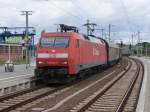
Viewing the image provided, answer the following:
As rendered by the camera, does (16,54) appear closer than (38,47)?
No

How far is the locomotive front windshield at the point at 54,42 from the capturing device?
24.0 meters

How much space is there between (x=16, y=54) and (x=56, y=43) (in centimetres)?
5530

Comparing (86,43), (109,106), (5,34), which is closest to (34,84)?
(86,43)

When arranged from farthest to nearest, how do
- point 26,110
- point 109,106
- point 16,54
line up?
1. point 16,54
2. point 109,106
3. point 26,110

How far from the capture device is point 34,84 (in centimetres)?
2400

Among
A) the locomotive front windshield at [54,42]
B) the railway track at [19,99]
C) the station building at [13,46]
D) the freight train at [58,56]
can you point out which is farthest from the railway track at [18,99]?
the station building at [13,46]

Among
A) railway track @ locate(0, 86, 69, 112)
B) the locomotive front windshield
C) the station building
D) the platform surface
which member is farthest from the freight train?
the station building

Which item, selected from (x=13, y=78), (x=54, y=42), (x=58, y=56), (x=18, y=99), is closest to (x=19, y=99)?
(x=18, y=99)

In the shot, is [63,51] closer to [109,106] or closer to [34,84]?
[34,84]

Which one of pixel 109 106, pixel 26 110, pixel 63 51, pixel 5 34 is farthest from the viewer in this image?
pixel 5 34

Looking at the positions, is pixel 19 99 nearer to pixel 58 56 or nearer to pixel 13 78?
pixel 58 56

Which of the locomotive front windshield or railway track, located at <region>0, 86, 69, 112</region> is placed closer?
railway track, located at <region>0, 86, 69, 112</region>

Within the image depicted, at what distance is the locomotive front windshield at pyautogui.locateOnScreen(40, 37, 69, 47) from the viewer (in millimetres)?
24031

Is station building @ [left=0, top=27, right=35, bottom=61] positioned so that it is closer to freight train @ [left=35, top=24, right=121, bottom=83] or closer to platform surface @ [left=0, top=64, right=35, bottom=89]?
platform surface @ [left=0, top=64, right=35, bottom=89]
